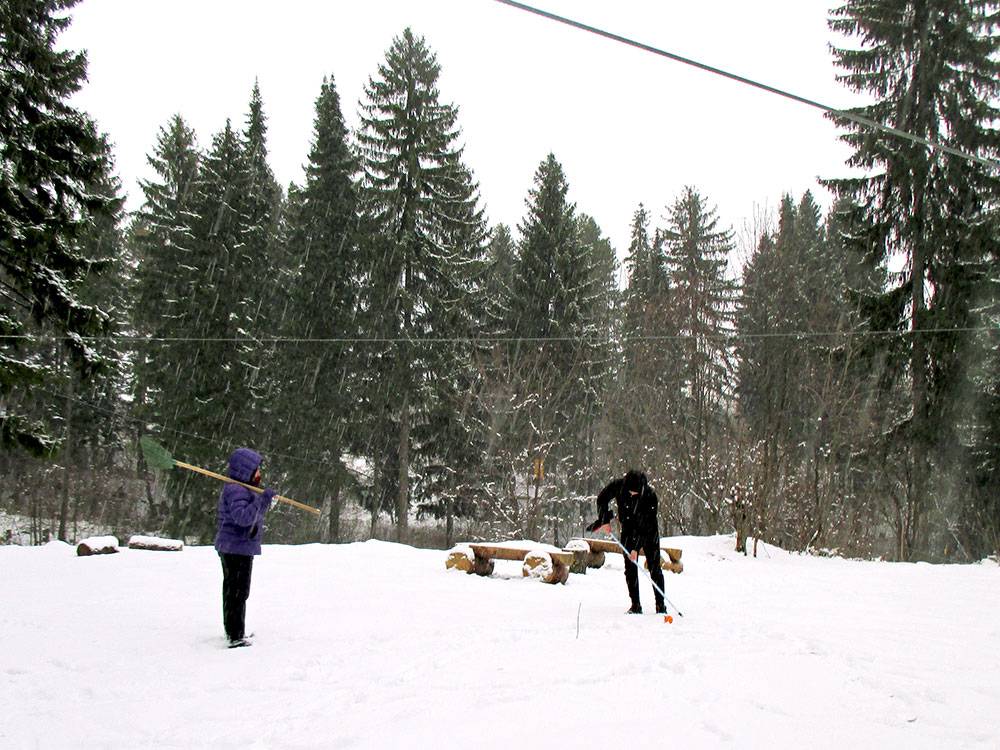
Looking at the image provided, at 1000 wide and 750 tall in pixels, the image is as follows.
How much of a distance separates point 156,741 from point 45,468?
91.6 feet

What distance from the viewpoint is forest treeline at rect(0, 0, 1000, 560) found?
15.9 metres

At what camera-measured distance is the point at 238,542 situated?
18.8 ft

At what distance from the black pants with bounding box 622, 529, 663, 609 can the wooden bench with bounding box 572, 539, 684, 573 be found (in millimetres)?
4124

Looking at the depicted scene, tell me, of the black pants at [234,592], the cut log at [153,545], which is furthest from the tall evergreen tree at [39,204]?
the black pants at [234,592]

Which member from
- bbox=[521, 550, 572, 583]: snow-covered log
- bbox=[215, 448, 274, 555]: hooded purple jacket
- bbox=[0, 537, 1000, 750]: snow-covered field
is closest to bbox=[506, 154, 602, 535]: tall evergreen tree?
bbox=[521, 550, 572, 583]: snow-covered log

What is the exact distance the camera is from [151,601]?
757 centimetres

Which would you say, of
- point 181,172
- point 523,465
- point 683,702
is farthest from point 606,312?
point 683,702

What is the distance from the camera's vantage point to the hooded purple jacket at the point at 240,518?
18.7ft

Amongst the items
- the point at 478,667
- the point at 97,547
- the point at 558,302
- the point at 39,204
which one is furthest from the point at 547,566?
the point at 558,302

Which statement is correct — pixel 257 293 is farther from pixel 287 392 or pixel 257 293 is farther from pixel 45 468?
pixel 45 468

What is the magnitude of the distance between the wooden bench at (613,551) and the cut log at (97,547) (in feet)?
24.8

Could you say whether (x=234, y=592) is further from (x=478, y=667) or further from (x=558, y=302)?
(x=558, y=302)

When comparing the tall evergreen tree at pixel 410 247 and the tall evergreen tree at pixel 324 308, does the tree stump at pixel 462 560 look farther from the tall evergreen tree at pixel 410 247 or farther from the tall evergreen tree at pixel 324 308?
the tall evergreen tree at pixel 324 308

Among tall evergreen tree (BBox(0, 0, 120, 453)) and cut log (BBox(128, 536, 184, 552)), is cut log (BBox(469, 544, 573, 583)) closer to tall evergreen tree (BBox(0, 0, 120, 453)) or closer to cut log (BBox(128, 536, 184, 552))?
cut log (BBox(128, 536, 184, 552))
